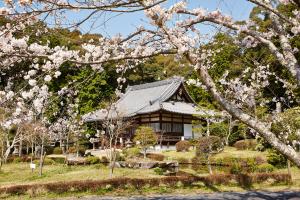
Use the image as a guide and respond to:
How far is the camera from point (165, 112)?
31.5 metres

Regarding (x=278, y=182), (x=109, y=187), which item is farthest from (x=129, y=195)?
(x=278, y=182)

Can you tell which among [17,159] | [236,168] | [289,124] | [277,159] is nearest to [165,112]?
[17,159]

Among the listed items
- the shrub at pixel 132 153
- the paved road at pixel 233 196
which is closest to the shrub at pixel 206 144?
the paved road at pixel 233 196

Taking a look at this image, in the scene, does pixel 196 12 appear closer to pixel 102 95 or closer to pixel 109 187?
pixel 109 187

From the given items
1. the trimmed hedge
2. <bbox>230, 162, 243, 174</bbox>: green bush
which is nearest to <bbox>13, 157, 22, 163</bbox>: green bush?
the trimmed hedge

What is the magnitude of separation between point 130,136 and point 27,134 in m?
12.4

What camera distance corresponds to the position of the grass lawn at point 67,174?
1659 cm

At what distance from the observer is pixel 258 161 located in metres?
19.2

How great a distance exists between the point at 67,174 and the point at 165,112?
1471cm

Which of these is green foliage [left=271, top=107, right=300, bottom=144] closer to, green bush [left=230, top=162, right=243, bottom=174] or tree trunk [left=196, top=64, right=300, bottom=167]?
green bush [left=230, top=162, right=243, bottom=174]

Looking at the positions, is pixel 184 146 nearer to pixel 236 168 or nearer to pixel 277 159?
pixel 236 168

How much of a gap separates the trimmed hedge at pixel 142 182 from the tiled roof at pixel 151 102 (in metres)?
14.7

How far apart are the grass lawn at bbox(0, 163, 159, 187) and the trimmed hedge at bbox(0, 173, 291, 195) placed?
8.73ft

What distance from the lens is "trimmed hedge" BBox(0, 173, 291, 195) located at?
13281 millimetres
